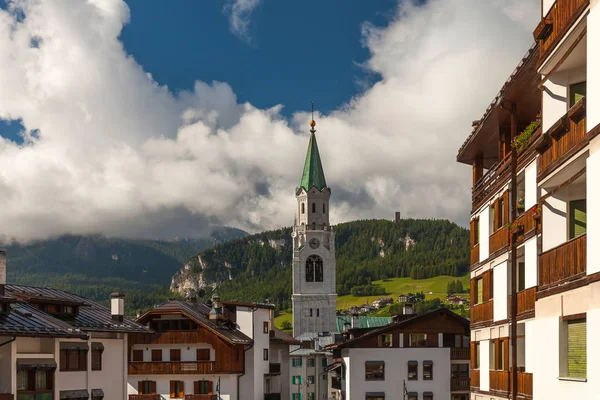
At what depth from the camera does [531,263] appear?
26.0 metres

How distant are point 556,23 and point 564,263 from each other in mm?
4973

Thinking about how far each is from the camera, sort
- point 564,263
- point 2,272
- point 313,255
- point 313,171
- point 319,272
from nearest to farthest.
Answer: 1. point 564,263
2. point 2,272
3. point 319,272
4. point 313,255
5. point 313,171

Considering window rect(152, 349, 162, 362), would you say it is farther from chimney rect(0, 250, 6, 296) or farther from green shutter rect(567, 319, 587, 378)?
→ green shutter rect(567, 319, 587, 378)

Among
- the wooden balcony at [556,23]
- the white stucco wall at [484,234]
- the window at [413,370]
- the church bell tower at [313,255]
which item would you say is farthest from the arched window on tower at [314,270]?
the wooden balcony at [556,23]

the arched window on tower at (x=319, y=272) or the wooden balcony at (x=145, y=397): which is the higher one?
the arched window on tower at (x=319, y=272)

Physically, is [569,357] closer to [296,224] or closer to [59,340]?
[59,340]

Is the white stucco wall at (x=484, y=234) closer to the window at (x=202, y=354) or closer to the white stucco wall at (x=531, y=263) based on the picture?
the white stucco wall at (x=531, y=263)

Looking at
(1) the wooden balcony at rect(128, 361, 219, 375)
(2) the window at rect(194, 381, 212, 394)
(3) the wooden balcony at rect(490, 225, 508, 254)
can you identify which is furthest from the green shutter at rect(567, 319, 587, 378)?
(2) the window at rect(194, 381, 212, 394)

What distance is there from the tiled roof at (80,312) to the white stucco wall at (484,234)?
19457 mm

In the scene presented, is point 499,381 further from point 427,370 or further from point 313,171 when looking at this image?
point 313,171

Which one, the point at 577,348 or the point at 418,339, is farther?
the point at 418,339

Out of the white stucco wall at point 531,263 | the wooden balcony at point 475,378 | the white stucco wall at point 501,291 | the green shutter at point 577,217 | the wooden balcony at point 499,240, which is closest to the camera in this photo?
the green shutter at point 577,217

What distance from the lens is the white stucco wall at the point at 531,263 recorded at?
2556cm

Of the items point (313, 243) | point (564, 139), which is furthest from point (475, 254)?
point (313, 243)
